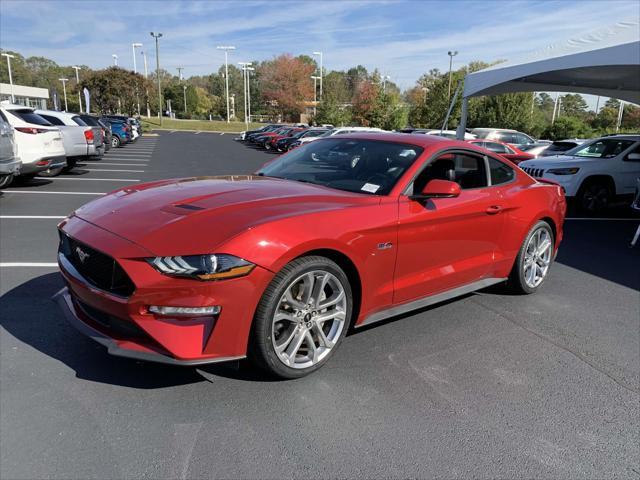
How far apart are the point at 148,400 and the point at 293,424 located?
875mm

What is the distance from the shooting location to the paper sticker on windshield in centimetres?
360

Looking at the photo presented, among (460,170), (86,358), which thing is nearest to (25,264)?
(86,358)

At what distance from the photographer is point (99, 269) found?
2.89 meters

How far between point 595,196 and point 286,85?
224ft

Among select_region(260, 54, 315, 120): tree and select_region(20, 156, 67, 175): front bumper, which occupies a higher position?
select_region(260, 54, 315, 120): tree

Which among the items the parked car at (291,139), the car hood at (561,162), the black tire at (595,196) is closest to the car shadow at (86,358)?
the car hood at (561,162)

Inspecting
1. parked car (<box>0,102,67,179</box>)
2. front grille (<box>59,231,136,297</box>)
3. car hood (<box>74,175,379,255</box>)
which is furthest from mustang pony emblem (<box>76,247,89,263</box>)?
parked car (<box>0,102,67,179</box>)

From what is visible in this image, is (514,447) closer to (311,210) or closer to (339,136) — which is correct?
(311,210)

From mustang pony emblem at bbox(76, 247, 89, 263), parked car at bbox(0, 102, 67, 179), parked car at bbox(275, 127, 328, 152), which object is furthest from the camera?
parked car at bbox(275, 127, 328, 152)

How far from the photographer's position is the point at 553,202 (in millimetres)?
5086

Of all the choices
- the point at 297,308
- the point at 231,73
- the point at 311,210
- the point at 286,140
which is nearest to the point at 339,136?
the point at 311,210

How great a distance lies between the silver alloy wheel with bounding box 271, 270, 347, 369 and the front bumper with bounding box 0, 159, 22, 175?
7.89 metres

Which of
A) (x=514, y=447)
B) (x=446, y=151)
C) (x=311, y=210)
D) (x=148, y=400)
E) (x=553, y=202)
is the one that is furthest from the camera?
(x=553, y=202)

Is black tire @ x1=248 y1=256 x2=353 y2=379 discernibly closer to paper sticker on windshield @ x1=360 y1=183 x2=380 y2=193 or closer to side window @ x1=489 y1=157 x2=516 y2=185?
paper sticker on windshield @ x1=360 y1=183 x2=380 y2=193
